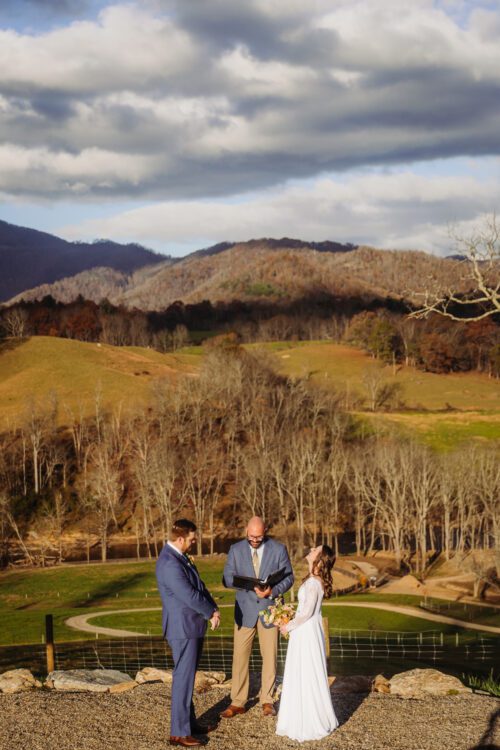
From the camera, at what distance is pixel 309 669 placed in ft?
40.7

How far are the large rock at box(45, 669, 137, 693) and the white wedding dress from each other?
14.5 feet

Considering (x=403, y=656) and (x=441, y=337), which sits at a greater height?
(x=441, y=337)

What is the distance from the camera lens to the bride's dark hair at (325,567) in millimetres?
12234

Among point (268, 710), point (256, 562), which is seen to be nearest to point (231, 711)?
point (268, 710)

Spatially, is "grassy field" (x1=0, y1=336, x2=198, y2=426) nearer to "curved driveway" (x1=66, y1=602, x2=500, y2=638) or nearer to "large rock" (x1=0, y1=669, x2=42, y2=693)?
"curved driveway" (x1=66, y1=602, x2=500, y2=638)

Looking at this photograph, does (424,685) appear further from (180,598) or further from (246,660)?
(180,598)

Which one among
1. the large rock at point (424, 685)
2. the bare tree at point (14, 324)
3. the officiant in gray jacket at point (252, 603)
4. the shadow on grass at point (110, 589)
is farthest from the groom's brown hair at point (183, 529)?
the bare tree at point (14, 324)

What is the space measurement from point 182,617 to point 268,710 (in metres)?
2.46

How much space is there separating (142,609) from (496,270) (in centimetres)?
3649

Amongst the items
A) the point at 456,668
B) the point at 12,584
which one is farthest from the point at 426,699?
the point at 12,584

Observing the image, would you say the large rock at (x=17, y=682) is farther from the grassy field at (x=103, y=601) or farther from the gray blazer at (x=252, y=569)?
the grassy field at (x=103, y=601)

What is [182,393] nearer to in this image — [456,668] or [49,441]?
[49,441]

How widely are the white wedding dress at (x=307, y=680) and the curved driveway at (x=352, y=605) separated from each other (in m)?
27.6

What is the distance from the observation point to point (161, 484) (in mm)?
79250
